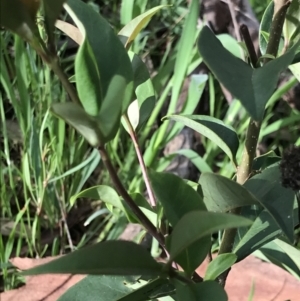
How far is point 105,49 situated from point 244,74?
104 millimetres

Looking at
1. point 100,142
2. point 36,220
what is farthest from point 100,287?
point 36,220

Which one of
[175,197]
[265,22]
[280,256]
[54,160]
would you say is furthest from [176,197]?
[54,160]

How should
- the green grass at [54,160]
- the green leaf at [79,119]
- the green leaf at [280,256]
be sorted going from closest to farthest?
the green leaf at [79,119]
the green leaf at [280,256]
the green grass at [54,160]

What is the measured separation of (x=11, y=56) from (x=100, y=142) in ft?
3.33

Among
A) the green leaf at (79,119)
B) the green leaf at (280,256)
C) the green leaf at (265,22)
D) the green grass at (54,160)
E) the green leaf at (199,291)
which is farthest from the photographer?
the green grass at (54,160)

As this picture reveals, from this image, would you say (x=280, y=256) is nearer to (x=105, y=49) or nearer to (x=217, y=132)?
(x=217, y=132)

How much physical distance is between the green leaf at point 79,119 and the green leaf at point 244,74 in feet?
0.26

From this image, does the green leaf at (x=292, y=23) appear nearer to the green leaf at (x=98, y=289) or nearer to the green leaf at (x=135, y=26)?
the green leaf at (x=135, y=26)

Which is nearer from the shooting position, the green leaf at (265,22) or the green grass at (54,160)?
the green leaf at (265,22)

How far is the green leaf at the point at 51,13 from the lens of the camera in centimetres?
29

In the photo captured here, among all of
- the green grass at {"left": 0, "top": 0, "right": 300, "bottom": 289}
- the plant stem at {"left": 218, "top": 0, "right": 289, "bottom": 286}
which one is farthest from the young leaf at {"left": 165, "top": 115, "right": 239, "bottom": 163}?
the green grass at {"left": 0, "top": 0, "right": 300, "bottom": 289}

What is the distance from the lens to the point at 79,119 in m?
0.27

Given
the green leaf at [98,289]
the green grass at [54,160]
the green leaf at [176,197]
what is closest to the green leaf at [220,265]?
the green leaf at [176,197]

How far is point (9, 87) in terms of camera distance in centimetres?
98
